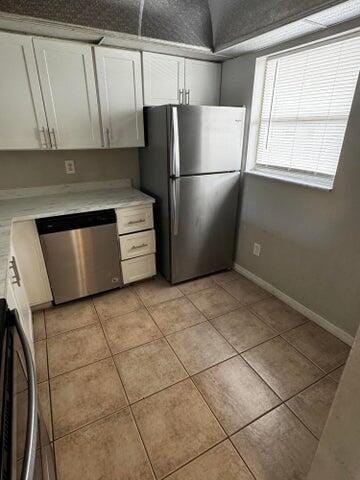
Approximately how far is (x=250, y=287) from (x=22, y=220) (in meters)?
2.07

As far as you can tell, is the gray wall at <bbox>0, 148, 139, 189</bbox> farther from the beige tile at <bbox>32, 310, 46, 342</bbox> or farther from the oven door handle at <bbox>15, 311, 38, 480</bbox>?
the oven door handle at <bbox>15, 311, 38, 480</bbox>

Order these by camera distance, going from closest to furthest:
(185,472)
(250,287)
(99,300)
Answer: (185,472)
(99,300)
(250,287)

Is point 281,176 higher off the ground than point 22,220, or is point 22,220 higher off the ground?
point 281,176

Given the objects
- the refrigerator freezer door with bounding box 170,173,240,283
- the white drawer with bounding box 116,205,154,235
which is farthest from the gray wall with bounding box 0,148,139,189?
the refrigerator freezer door with bounding box 170,173,240,283

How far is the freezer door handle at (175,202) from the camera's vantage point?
2232 millimetres

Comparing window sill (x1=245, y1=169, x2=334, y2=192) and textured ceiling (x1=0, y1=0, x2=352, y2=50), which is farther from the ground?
textured ceiling (x1=0, y1=0, x2=352, y2=50)

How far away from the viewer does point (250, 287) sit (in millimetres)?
2645

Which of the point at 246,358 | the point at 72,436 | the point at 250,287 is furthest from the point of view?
the point at 250,287

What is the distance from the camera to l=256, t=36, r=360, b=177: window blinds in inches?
68.3

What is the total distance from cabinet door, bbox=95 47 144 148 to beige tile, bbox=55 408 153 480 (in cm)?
205

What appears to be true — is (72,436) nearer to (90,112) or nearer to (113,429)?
(113,429)

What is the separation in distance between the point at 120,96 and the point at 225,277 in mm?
1965

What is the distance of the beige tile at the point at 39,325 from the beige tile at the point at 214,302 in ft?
4.10

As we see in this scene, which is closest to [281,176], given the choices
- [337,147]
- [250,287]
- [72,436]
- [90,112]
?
[337,147]
